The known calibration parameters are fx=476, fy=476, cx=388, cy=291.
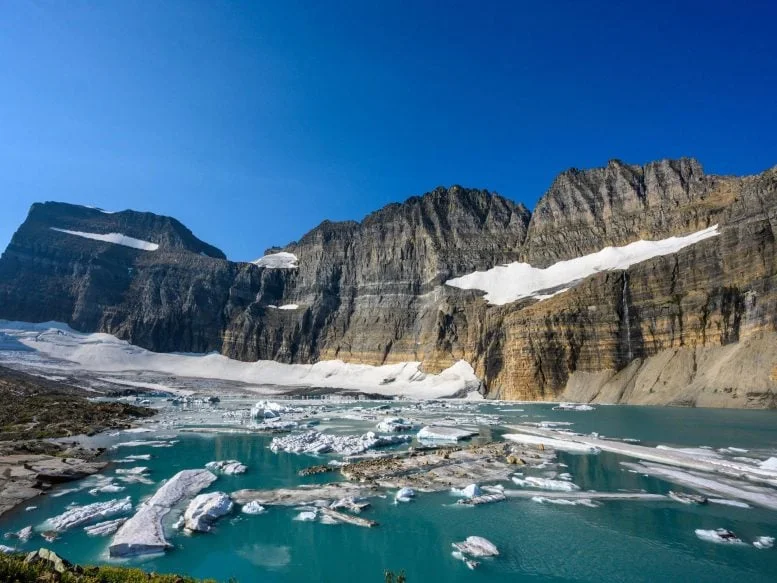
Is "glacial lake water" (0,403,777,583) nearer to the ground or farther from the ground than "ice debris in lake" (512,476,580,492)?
nearer to the ground

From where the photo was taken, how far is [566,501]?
20.5 meters

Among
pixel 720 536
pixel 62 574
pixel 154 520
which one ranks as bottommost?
pixel 154 520

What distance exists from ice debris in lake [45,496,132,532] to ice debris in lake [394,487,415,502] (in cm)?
1098

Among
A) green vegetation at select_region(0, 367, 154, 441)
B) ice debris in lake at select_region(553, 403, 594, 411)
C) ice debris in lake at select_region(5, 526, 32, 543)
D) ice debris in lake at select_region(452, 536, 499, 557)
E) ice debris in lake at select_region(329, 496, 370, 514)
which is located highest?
ice debris in lake at select_region(553, 403, 594, 411)

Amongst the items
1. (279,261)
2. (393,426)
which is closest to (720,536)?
(393,426)

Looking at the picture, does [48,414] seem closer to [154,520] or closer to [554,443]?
[154,520]

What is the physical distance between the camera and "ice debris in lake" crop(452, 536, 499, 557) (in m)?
15.2

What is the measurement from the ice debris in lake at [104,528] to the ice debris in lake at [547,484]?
17.4 meters

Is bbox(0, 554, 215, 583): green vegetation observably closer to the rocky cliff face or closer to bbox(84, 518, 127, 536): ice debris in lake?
bbox(84, 518, 127, 536): ice debris in lake

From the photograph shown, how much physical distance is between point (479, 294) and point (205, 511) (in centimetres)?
10776

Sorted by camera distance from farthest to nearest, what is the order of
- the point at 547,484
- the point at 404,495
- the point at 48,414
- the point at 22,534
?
the point at 48,414, the point at 547,484, the point at 404,495, the point at 22,534

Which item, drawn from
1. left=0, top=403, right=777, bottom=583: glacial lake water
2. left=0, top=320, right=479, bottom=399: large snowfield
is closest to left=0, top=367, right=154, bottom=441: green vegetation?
left=0, top=403, right=777, bottom=583: glacial lake water

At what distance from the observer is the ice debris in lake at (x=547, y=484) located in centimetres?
2242

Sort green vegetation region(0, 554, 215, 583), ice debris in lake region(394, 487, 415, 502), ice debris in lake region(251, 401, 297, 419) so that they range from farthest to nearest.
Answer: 1. ice debris in lake region(251, 401, 297, 419)
2. ice debris in lake region(394, 487, 415, 502)
3. green vegetation region(0, 554, 215, 583)
